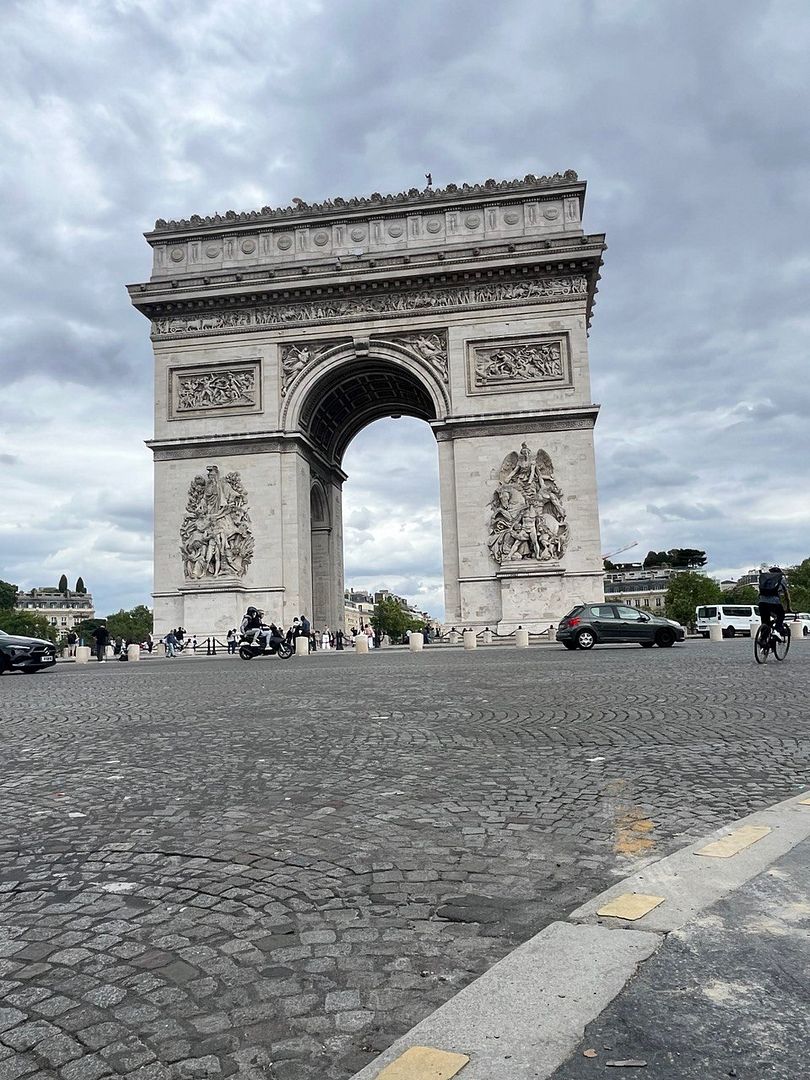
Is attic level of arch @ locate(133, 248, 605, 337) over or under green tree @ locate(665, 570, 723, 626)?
over

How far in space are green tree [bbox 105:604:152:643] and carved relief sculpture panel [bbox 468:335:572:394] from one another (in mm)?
92294

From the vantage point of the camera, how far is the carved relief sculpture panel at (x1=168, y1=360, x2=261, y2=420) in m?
32.6

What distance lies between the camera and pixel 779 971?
2.00 meters

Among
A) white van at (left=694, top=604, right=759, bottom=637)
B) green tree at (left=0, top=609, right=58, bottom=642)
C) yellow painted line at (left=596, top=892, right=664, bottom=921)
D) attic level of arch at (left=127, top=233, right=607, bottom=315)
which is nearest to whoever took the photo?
yellow painted line at (left=596, top=892, right=664, bottom=921)

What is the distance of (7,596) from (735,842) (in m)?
100

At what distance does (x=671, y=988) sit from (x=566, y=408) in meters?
29.4

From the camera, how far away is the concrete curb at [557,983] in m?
1.70

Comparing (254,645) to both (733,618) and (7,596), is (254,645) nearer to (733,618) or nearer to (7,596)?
(733,618)

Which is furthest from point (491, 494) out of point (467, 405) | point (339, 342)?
point (339, 342)

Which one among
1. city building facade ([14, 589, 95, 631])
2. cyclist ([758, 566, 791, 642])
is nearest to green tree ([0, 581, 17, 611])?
city building facade ([14, 589, 95, 631])

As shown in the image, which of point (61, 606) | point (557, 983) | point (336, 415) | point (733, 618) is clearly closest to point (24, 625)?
point (61, 606)

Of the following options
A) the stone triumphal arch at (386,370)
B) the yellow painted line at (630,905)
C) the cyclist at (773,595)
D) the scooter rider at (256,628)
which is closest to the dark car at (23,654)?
the scooter rider at (256,628)

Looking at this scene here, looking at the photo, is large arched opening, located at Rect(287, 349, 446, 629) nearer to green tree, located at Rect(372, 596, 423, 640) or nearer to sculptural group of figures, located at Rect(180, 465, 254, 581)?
sculptural group of figures, located at Rect(180, 465, 254, 581)

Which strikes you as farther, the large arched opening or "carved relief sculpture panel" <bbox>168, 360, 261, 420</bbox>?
"carved relief sculpture panel" <bbox>168, 360, 261, 420</bbox>
